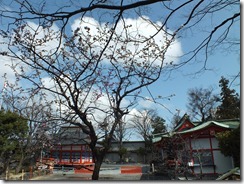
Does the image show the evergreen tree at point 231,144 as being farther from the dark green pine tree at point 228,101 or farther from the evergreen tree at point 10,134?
the evergreen tree at point 10,134

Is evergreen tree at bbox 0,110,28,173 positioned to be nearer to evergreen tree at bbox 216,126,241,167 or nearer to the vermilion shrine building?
the vermilion shrine building

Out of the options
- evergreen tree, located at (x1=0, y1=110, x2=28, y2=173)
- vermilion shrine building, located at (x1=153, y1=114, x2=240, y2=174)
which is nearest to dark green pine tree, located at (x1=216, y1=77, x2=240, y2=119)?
vermilion shrine building, located at (x1=153, y1=114, x2=240, y2=174)

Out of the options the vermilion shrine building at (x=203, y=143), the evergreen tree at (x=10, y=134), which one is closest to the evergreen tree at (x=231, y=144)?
the vermilion shrine building at (x=203, y=143)

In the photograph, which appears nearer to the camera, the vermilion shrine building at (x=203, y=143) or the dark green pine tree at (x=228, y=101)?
the dark green pine tree at (x=228, y=101)

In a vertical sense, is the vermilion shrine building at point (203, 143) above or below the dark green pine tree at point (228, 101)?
below

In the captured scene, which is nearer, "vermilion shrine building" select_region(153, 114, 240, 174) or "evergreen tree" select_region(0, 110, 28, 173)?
"vermilion shrine building" select_region(153, 114, 240, 174)

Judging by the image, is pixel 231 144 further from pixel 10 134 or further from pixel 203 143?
pixel 10 134

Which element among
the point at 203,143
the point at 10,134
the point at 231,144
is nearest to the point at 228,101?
the point at 231,144

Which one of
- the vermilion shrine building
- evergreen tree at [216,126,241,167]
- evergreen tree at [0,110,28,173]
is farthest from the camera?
evergreen tree at [0,110,28,173]

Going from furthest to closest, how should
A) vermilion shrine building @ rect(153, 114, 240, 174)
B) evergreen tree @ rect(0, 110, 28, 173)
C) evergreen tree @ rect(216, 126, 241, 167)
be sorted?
evergreen tree @ rect(0, 110, 28, 173)
vermilion shrine building @ rect(153, 114, 240, 174)
evergreen tree @ rect(216, 126, 241, 167)

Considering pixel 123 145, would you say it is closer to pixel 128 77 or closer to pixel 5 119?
pixel 128 77

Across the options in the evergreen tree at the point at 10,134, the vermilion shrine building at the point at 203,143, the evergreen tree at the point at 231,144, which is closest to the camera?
the evergreen tree at the point at 231,144

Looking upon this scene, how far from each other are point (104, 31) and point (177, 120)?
943mm

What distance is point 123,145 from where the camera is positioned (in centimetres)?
206
